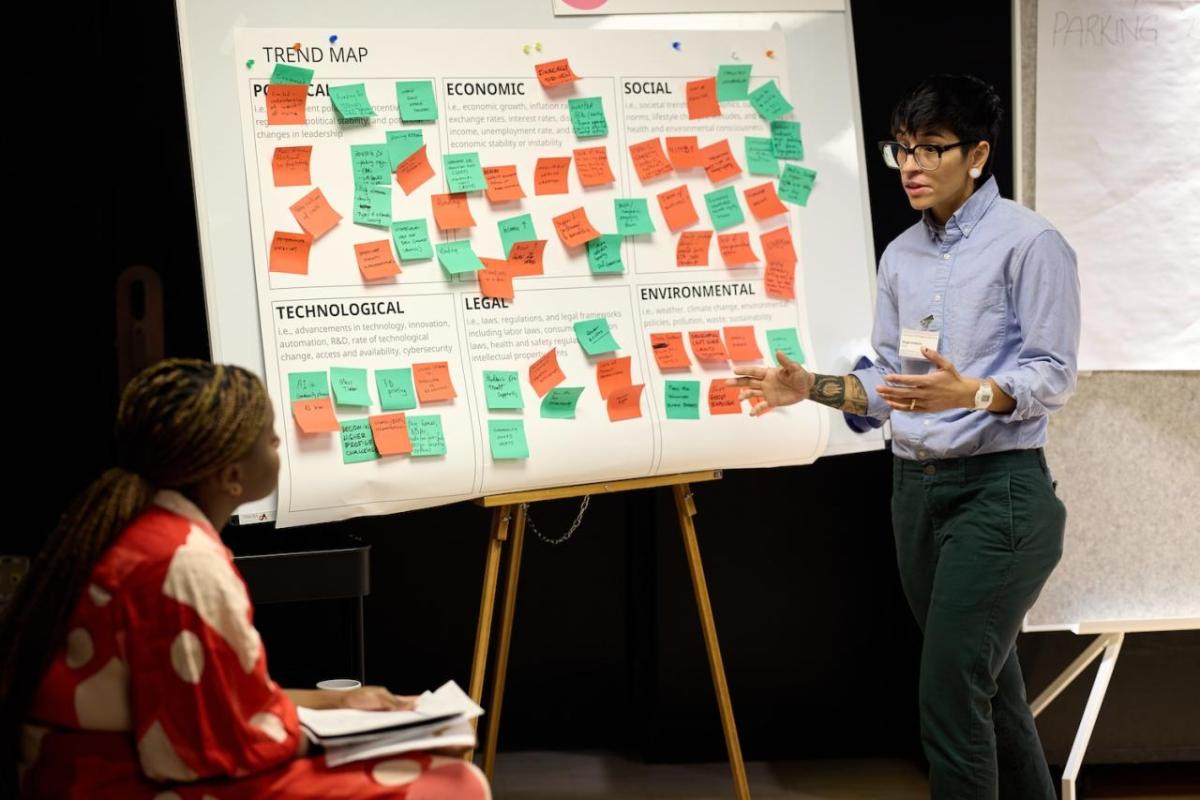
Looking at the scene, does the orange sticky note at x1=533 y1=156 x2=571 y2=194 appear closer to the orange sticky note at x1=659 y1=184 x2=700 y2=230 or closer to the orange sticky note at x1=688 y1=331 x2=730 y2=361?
the orange sticky note at x1=659 y1=184 x2=700 y2=230

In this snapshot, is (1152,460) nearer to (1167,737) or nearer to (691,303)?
(1167,737)

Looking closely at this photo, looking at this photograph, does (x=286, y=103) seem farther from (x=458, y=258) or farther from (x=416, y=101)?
(x=458, y=258)

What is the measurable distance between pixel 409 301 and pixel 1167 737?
7.16ft

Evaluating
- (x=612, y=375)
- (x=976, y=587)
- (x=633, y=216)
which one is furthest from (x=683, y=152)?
(x=976, y=587)

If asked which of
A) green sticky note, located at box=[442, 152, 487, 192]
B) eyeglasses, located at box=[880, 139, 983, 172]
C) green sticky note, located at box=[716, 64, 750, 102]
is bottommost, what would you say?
eyeglasses, located at box=[880, 139, 983, 172]

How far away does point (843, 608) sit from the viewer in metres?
3.33

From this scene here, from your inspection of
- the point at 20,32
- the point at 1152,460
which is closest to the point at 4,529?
the point at 20,32

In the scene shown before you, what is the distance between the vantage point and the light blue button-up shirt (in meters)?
2.09

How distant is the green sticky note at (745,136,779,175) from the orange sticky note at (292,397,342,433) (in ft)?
3.34

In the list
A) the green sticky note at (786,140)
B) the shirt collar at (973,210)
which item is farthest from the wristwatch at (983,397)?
the green sticky note at (786,140)

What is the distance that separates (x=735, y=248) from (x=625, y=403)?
16.4 inches

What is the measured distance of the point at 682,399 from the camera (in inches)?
101

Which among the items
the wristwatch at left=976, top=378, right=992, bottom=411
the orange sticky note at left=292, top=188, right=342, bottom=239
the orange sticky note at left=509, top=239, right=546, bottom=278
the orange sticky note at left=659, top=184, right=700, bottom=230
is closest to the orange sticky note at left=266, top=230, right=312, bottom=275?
the orange sticky note at left=292, top=188, right=342, bottom=239

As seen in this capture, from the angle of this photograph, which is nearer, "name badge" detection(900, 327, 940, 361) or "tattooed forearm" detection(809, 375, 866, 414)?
"name badge" detection(900, 327, 940, 361)
